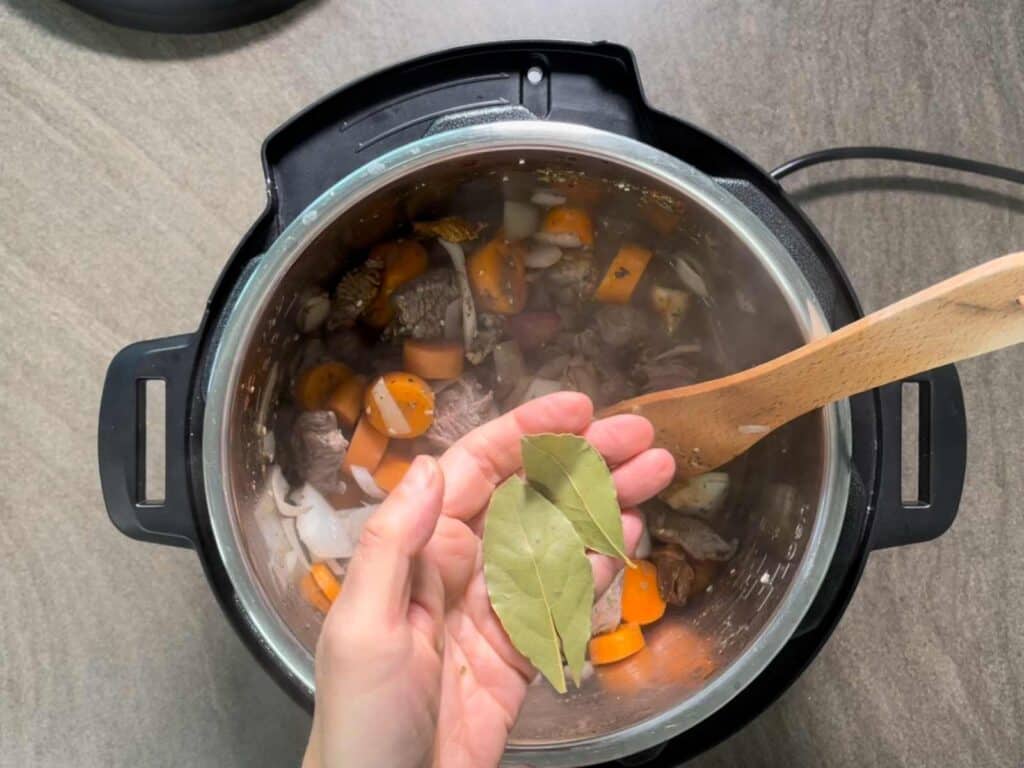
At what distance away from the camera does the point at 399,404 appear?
0.67 meters

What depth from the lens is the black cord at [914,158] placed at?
72cm

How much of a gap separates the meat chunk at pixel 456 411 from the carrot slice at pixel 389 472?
4cm

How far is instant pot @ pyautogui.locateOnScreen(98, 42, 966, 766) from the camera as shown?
521 mm

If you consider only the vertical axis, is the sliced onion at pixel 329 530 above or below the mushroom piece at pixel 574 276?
below

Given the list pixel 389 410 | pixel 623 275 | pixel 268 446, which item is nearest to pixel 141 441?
pixel 268 446

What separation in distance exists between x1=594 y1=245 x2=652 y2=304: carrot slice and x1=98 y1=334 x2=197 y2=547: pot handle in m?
0.34

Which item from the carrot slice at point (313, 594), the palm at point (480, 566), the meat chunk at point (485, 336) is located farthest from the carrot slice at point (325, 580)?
the meat chunk at point (485, 336)

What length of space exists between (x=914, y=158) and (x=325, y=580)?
2.14 ft

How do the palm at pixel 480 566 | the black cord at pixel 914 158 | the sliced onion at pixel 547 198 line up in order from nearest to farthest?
the palm at pixel 480 566, the sliced onion at pixel 547 198, the black cord at pixel 914 158

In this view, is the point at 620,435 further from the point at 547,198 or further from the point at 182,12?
the point at 182,12

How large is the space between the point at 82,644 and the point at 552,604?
1.59ft

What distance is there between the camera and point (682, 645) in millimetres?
621

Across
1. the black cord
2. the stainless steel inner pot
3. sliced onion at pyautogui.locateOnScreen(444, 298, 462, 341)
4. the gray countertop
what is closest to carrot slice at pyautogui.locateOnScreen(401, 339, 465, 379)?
sliced onion at pyautogui.locateOnScreen(444, 298, 462, 341)

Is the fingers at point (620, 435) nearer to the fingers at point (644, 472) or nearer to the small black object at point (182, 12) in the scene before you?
the fingers at point (644, 472)
